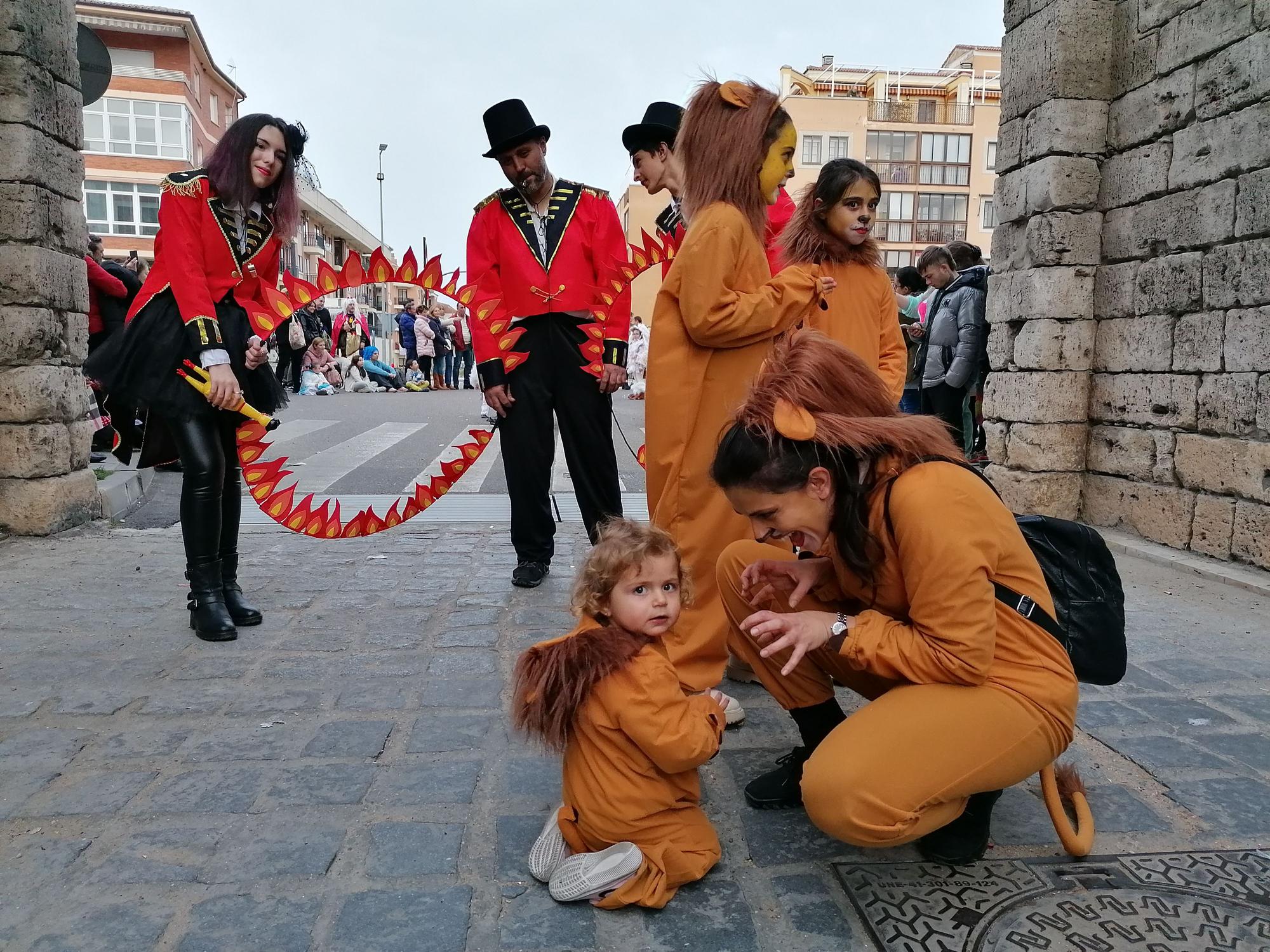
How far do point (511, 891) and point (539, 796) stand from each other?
1.45ft

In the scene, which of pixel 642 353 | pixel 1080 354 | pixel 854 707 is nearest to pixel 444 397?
pixel 642 353

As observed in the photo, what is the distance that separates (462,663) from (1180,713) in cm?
257

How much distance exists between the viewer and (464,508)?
22.7ft

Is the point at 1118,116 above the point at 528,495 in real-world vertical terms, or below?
above

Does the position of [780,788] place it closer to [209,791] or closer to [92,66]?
[209,791]

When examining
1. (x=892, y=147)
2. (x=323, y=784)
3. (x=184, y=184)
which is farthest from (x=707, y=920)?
(x=892, y=147)

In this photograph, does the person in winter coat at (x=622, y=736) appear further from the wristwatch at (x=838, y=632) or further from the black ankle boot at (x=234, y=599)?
the black ankle boot at (x=234, y=599)

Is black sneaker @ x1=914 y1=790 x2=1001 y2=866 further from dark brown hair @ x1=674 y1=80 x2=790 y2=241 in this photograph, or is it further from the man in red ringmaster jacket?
the man in red ringmaster jacket

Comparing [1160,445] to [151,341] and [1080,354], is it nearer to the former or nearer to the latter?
[1080,354]

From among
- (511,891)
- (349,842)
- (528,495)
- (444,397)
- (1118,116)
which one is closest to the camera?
(511,891)

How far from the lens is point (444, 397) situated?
19.5 meters

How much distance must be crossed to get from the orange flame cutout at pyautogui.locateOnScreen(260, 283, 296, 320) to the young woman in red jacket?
5 cm

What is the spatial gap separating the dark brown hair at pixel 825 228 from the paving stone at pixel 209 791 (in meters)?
2.61

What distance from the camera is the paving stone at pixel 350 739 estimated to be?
2762 millimetres
